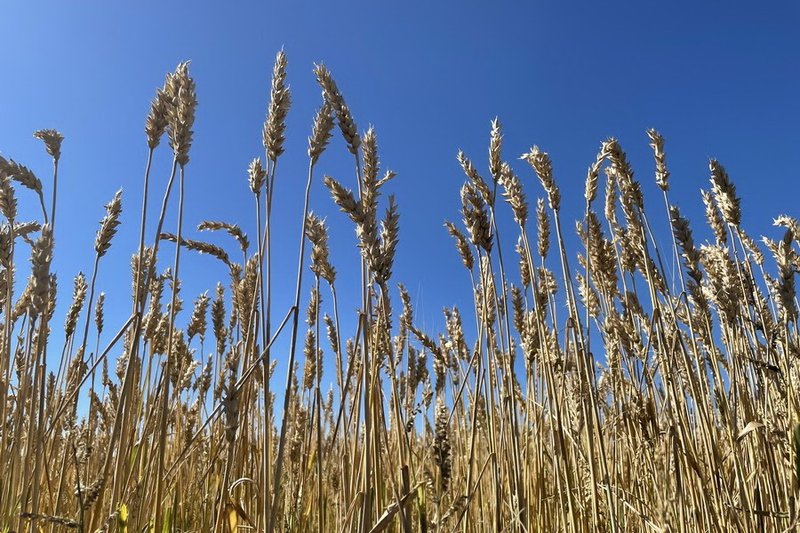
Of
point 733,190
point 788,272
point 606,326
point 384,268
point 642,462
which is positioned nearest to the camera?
point 384,268

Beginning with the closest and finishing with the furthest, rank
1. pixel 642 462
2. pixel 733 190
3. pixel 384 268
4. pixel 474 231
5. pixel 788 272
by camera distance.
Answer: pixel 384 268 → pixel 474 231 → pixel 788 272 → pixel 733 190 → pixel 642 462

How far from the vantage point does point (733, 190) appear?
1852 millimetres

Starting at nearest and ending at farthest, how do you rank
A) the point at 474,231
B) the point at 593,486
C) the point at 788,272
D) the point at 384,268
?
the point at 384,268 → the point at 593,486 → the point at 474,231 → the point at 788,272

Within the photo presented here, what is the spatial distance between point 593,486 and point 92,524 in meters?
1.34

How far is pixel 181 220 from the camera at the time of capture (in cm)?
133

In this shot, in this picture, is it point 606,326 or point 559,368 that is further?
point 606,326

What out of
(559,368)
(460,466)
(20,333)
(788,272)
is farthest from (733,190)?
(20,333)

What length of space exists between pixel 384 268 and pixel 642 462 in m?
1.56

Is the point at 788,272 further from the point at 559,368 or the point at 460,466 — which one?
the point at 460,466

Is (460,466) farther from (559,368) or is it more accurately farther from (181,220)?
(181,220)

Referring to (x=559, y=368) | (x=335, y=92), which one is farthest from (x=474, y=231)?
(x=559, y=368)

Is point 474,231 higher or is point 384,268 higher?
point 474,231

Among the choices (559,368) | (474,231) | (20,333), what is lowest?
(559,368)

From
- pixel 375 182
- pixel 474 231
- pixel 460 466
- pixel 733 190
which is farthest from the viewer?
pixel 460 466
